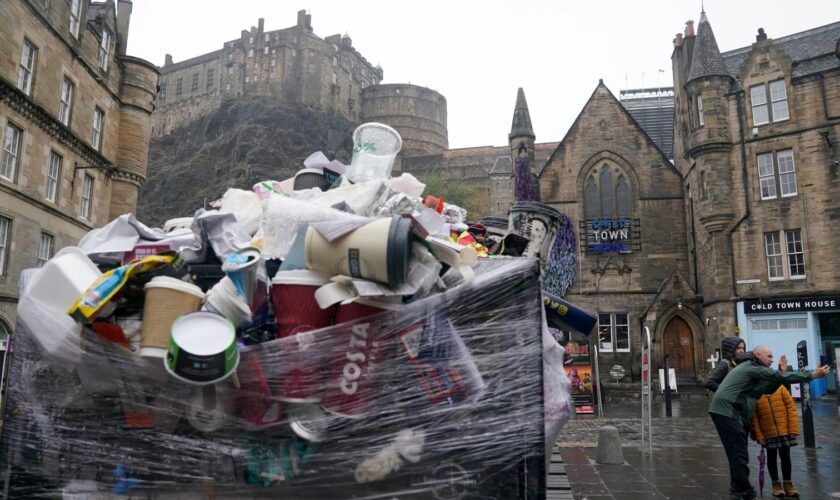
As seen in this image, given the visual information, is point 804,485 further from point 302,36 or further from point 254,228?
point 302,36

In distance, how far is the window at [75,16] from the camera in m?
20.8

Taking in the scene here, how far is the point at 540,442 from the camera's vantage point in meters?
2.47

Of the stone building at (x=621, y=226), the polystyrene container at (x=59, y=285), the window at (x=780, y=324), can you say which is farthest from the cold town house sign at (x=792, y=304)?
the polystyrene container at (x=59, y=285)

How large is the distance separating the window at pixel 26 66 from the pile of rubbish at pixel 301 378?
63.5 feet

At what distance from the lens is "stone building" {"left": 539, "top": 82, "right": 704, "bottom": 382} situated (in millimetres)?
27719

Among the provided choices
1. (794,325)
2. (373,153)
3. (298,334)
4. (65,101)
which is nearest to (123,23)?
(65,101)

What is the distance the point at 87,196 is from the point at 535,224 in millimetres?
22776

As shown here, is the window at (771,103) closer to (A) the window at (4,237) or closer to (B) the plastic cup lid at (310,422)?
(B) the plastic cup lid at (310,422)

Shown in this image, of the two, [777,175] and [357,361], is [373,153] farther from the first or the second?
[777,175]

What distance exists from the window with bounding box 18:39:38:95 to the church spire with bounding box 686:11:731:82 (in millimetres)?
25700

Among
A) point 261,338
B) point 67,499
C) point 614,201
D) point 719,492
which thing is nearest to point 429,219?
point 261,338

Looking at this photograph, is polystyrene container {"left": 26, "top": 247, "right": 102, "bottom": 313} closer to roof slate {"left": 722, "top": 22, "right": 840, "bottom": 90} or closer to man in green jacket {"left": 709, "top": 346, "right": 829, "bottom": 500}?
man in green jacket {"left": 709, "top": 346, "right": 829, "bottom": 500}

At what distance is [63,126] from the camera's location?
19.7m

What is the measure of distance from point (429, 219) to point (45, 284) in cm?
180
